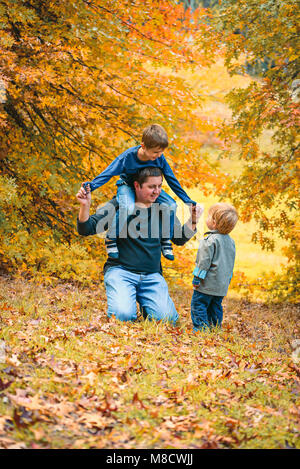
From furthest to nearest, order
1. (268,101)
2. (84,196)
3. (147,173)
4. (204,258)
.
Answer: (268,101), (204,258), (147,173), (84,196)

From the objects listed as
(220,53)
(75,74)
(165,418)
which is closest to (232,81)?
(220,53)

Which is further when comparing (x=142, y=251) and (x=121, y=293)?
(x=142, y=251)

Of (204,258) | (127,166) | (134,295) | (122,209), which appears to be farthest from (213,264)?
(127,166)

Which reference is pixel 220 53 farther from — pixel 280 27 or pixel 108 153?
pixel 108 153

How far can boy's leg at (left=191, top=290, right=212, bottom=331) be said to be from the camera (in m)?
4.71

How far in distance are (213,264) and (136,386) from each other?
2.17 metres

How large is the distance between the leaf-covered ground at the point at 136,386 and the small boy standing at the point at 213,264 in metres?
0.46

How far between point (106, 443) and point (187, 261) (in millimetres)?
5276

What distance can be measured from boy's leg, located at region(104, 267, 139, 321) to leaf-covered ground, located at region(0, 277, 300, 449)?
6.4 inches

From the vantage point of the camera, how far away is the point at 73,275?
6.24 meters

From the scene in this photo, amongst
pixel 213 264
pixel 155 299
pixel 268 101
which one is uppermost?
pixel 268 101

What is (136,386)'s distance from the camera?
108 inches

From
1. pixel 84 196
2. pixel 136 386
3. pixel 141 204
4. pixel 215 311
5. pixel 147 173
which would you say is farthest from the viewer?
pixel 215 311

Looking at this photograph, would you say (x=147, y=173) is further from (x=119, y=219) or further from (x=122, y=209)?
(x=119, y=219)
